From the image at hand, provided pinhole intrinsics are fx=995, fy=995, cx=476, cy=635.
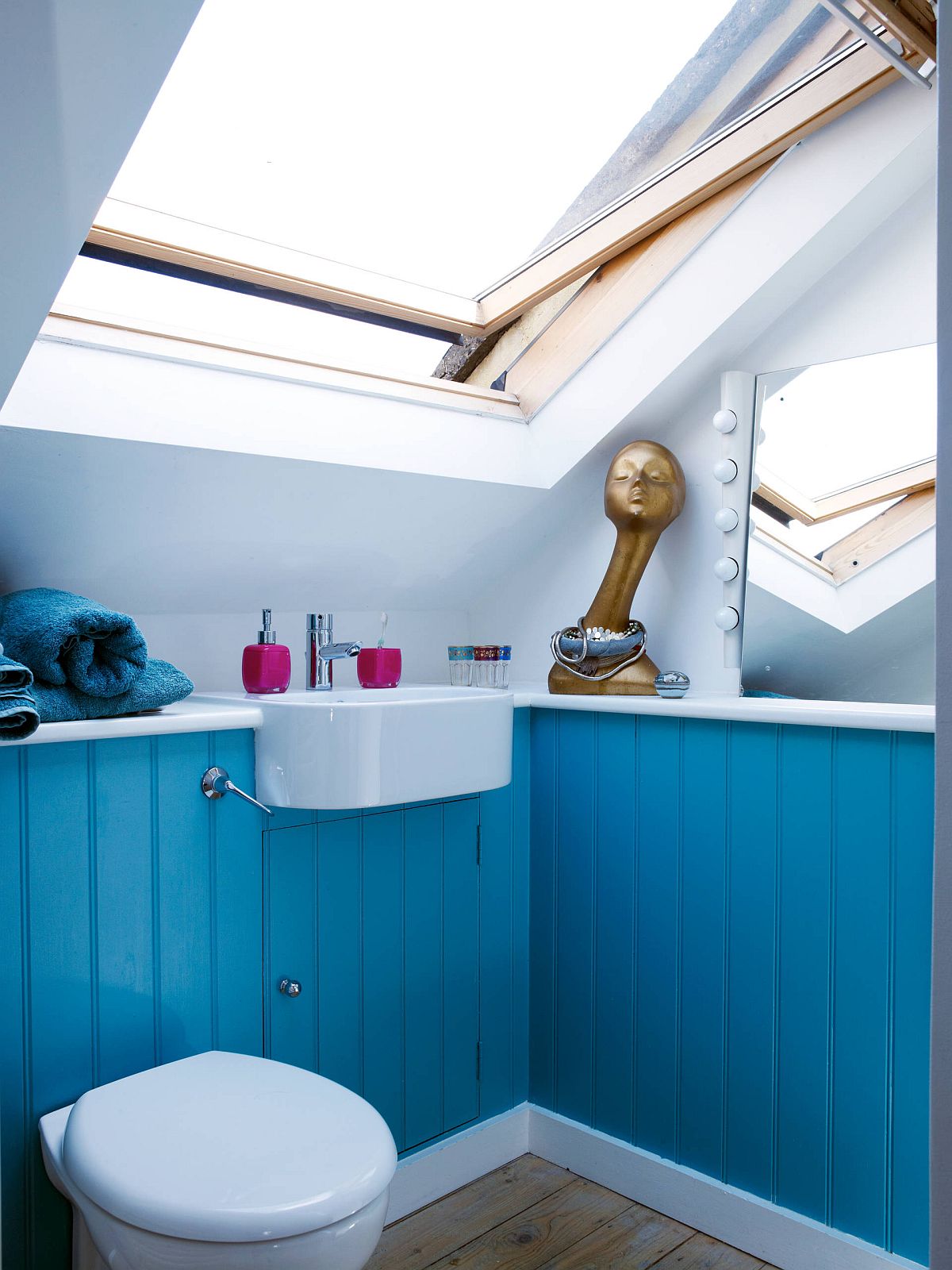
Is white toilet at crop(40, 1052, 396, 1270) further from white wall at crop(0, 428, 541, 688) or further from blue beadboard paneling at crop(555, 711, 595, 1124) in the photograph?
white wall at crop(0, 428, 541, 688)

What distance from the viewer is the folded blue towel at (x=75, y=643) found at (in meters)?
1.41

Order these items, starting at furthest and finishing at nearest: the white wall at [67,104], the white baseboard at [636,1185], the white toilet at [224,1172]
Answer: the white baseboard at [636,1185] < the white toilet at [224,1172] < the white wall at [67,104]

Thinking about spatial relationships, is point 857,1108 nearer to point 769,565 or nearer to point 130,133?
point 769,565

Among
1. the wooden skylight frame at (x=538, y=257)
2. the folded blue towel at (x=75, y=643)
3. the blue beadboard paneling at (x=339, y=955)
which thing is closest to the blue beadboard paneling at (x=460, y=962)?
the blue beadboard paneling at (x=339, y=955)

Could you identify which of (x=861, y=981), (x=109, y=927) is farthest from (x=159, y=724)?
(x=861, y=981)

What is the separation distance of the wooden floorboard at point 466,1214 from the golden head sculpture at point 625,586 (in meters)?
0.97

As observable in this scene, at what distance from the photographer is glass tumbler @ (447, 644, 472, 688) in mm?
2182

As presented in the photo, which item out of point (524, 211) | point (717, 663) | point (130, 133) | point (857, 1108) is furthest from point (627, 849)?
point (130, 133)

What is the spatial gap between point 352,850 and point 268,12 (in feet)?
4.39

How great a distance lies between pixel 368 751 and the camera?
1.61 meters

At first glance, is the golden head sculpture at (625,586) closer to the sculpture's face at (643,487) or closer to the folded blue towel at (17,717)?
the sculpture's face at (643,487)

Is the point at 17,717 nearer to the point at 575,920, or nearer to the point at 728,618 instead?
the point at 575,920

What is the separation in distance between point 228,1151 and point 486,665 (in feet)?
3.84

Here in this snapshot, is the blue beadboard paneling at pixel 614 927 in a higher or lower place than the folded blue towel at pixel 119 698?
lower
